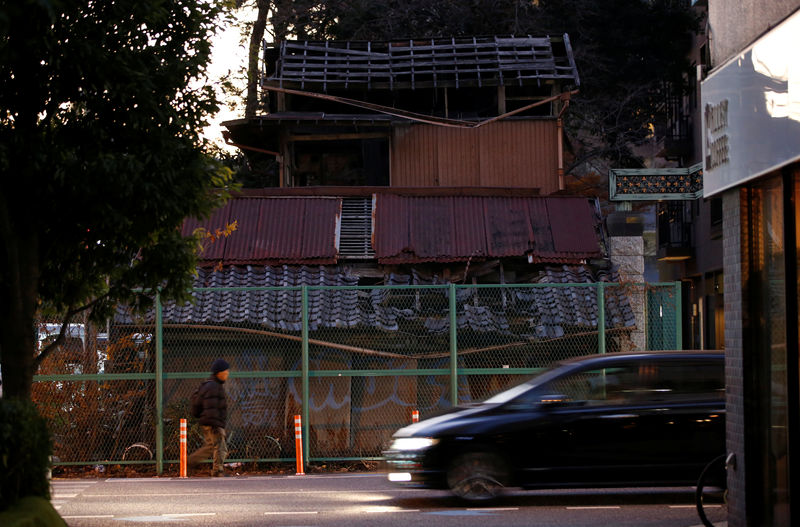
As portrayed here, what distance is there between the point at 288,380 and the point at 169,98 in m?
7.76

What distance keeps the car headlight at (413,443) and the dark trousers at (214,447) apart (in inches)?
183

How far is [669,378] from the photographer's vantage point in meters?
11.8

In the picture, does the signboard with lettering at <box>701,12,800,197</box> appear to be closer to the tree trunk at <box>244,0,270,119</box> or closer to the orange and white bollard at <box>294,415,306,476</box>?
the orange and white bollard at <box>294,415,306,476</box>

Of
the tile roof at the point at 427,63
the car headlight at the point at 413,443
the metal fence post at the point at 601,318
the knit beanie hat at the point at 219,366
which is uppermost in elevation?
the tile roof at the point at 427,63

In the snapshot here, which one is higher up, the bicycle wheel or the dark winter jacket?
the dark winter jacket

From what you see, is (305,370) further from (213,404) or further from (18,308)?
(18,308)

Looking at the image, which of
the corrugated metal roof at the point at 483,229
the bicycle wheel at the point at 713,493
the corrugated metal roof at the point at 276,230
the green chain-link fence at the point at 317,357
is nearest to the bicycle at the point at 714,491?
the bicycle wheel at the point at 713,493

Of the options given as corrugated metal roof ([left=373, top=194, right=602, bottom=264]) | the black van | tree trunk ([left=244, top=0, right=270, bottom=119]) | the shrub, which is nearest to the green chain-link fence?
corrugated metal roof ([left=373, top=194, right=602, bottom=264])

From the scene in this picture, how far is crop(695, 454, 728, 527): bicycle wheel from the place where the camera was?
32.1 ft

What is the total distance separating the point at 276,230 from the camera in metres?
20.7

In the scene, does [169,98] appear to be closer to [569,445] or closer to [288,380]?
[569,445]

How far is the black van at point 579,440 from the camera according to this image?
37.9ft

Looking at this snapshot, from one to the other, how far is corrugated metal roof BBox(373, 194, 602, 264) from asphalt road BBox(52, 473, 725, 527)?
6273mm

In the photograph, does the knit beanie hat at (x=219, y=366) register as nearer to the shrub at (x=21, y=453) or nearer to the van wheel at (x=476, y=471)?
the van wheel at (x=476, y=471)
